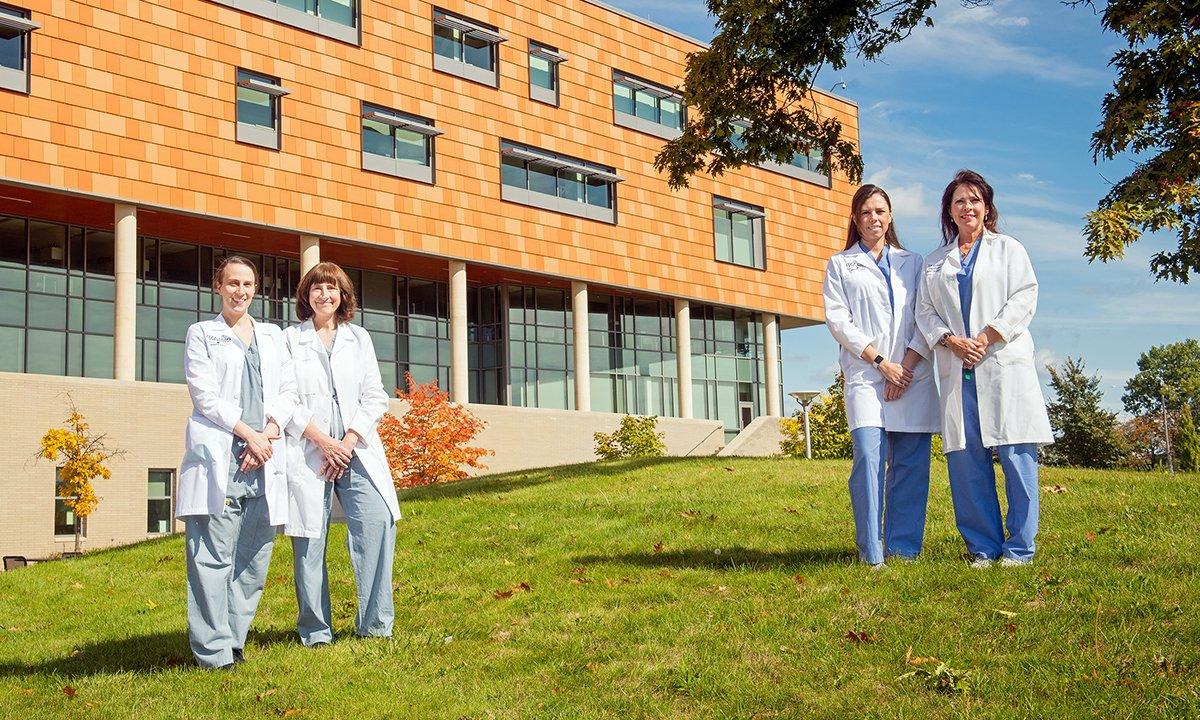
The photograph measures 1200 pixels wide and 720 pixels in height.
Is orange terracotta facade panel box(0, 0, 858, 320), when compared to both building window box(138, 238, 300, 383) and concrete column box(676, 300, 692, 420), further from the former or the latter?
building window box(138, 238, 300, 383)

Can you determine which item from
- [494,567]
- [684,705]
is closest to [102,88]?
[494,567]

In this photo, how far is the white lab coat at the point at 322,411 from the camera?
290 inches

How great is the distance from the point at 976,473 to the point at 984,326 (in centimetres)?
98

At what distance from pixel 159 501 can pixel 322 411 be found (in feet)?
96.0

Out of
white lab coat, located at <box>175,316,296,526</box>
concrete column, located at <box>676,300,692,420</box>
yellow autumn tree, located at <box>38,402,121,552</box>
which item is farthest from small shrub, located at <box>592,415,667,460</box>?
white lab coat, located at <box>175,316,296,526</box>

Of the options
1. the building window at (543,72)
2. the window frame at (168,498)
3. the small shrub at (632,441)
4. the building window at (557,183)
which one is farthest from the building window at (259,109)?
the small shrub at (632,441)

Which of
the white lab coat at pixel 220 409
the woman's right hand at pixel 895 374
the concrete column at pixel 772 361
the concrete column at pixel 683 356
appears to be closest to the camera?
the white lab coat at pixel 220 409

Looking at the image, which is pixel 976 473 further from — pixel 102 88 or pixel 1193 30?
pixel 102 88

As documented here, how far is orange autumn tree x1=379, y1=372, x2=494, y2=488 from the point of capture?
118 ft

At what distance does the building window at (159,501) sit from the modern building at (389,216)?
0.08 metres

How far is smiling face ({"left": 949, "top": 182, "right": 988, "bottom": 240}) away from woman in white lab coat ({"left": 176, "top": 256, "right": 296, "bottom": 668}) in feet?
14.9

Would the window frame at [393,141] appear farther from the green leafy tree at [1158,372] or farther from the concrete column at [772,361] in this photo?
the green leafy tree at [1158,372]

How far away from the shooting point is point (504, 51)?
44.4 meters

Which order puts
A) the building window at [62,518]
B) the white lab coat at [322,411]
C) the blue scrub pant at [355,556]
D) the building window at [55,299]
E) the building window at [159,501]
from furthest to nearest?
1. the building window at [55,299]
2. the building window at [159,501]
3. the building window at [62,518]
4. the blue scrub pant at [355,556]
5. the white lab coat at [322,411]
